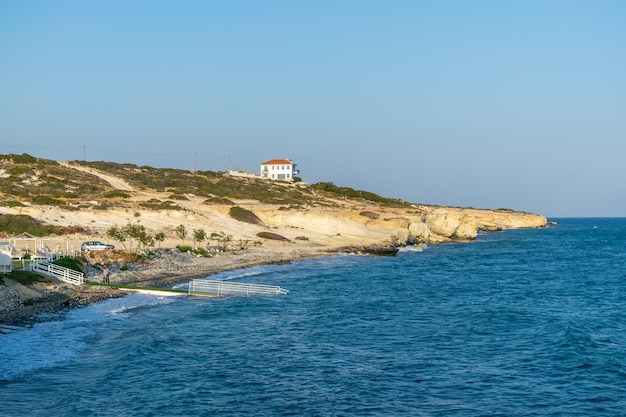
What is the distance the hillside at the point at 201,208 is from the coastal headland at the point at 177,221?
0.16 m

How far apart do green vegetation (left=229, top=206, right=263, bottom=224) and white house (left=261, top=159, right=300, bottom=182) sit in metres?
68.3

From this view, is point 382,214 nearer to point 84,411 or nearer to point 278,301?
point 278,301

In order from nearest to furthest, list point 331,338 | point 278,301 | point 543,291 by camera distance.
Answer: point 331,338 < point 278,301 < point 543,291

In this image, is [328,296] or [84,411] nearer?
[84,411]

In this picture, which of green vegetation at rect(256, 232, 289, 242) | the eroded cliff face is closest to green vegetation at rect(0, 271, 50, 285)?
green vegetation at rect(256, 232, 289, 242)

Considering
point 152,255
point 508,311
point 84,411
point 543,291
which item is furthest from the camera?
point 152,255

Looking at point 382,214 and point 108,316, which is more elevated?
point 382,214

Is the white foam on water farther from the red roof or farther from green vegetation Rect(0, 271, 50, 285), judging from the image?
the red roof

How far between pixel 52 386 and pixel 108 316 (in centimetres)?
1197

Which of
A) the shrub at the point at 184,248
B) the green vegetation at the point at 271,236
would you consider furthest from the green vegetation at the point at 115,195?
the shrub at the point at 184,248

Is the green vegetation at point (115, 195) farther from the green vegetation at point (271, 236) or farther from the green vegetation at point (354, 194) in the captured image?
the green vegetation at point (354, 194)

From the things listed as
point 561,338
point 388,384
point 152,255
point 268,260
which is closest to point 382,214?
point 268,260

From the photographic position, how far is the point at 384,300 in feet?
134

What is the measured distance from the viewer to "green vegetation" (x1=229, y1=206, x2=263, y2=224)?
8494cm
